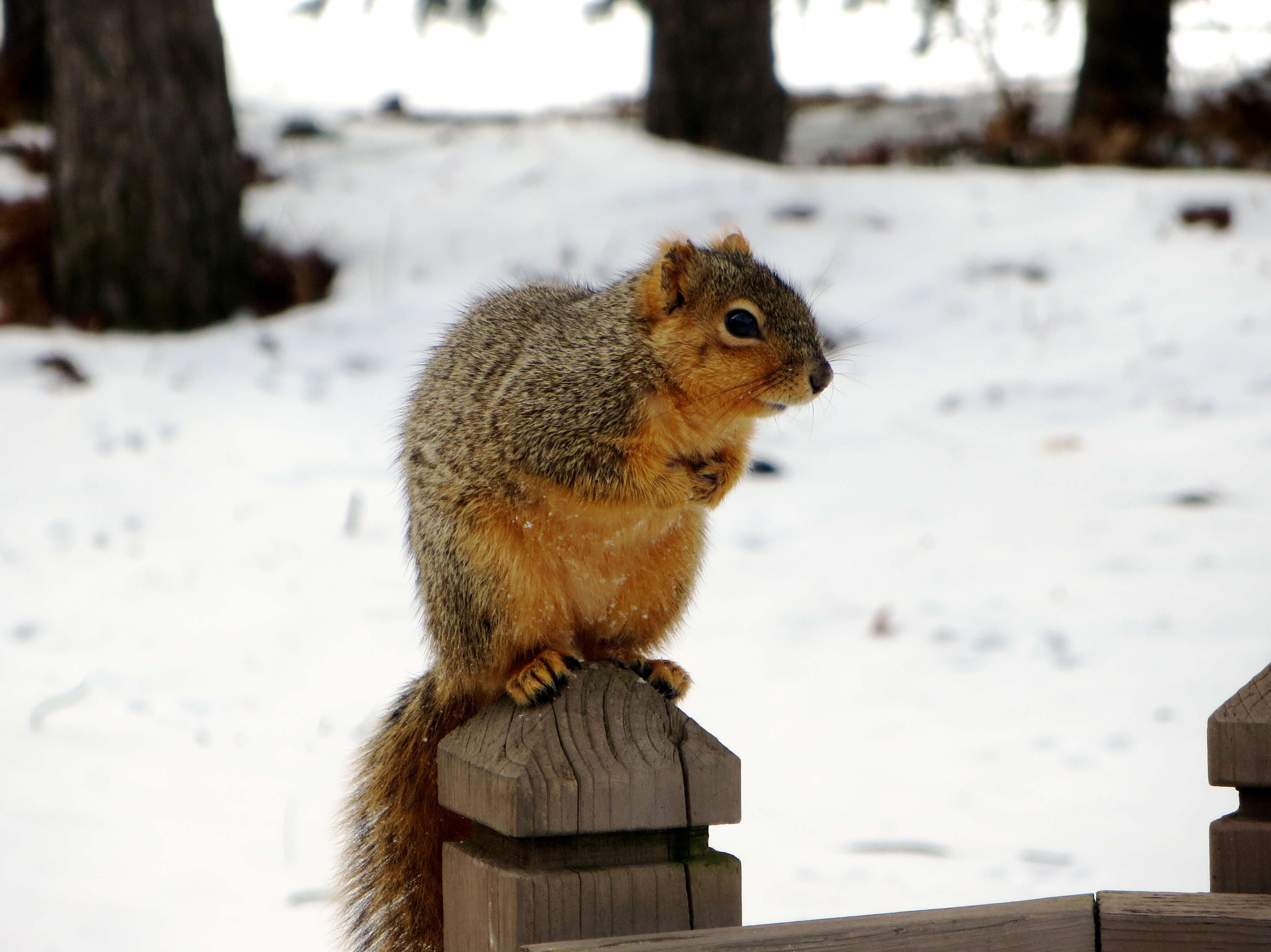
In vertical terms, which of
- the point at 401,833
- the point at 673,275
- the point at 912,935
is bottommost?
the point at 401,833

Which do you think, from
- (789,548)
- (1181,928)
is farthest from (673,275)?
(789,548)

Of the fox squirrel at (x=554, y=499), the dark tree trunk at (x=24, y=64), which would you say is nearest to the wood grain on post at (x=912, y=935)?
the fox squirrel at (x=554, y=499)

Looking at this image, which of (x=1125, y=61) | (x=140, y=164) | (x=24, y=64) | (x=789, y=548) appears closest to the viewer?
(x=789, y=548)

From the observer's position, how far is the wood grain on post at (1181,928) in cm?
123

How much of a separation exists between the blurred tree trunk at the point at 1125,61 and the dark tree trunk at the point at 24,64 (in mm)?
5981

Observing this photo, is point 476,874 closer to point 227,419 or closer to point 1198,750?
point 1198,750

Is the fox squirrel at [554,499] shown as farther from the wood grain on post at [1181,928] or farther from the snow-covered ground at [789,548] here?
the wood grain on post at [1181,928]

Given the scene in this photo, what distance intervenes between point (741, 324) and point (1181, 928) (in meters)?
0.93

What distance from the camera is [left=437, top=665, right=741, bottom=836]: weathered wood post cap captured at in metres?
1.21

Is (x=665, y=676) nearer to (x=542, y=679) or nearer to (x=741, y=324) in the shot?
(x=542, y=679)

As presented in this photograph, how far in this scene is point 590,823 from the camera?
1226mm

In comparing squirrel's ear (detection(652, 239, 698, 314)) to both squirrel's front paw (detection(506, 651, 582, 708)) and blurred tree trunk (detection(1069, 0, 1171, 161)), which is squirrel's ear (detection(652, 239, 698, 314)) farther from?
blurred tree trunk (detection(1069, 0, 1171, 161))

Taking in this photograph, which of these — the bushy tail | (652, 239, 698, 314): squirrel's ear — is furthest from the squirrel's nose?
the bushy tail

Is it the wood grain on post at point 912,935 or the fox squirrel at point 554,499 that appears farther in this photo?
the fox squirrel at point 554,499
